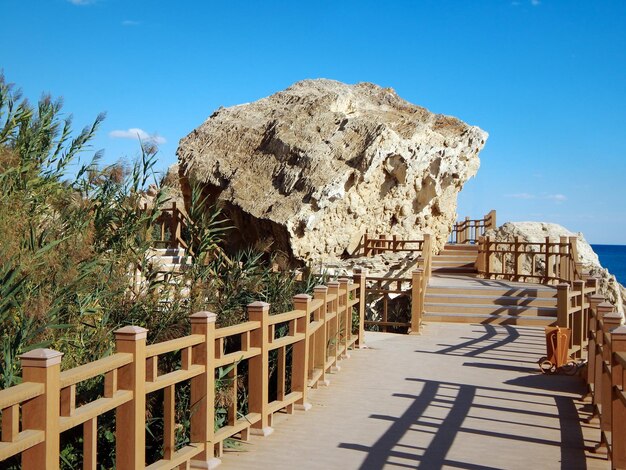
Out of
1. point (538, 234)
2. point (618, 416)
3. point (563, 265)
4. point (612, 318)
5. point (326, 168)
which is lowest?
point (618, 416)

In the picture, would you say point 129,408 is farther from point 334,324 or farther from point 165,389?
point 334,324

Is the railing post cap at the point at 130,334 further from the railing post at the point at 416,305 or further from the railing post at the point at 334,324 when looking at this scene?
the railing post at the point at 416,305

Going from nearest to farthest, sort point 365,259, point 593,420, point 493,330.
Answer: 1. point 593,420
2. point 493,330
3. point 365,259

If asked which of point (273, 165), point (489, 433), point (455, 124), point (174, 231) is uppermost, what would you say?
point (455, 124)

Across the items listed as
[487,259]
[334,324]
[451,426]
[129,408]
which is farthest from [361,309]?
[487,259]

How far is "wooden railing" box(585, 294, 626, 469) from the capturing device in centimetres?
539

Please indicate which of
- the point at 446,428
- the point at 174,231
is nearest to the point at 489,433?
the point at 446,428

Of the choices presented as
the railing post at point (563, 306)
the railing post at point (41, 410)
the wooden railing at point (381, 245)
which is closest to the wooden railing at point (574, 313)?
the railing post at point (563, 306)

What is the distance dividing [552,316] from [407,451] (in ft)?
40.8

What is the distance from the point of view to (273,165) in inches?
923

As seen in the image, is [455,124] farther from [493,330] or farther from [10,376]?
[10,376]

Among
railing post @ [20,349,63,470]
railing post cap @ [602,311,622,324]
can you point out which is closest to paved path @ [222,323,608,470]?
railing post cap @ [602,311,622,324]

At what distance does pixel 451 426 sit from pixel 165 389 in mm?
3378

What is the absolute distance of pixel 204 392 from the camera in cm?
567
